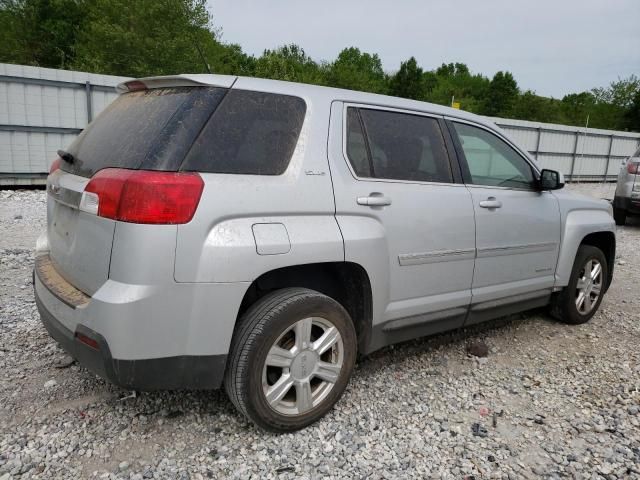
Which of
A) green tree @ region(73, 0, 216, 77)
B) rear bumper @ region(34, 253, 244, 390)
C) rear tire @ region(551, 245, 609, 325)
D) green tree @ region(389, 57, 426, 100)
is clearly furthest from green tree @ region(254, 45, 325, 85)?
rear bumper @ region(34, 253, 244, 390)

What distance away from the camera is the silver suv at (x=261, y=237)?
2100 millimetres

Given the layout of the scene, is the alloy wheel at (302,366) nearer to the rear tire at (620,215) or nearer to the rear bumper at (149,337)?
the rear bumper at (149,337)

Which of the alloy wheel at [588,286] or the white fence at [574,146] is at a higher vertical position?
the white fence at [574,146]

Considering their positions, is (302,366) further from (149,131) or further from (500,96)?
(500,96)

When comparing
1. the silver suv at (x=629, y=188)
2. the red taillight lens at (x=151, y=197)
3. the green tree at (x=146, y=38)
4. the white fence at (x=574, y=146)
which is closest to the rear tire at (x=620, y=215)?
the silver suv at (x=629, y=188)

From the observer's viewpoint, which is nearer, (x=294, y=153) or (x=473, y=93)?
(x=294, y=153)

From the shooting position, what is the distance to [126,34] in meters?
25.3

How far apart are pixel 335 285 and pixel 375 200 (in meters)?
0.55

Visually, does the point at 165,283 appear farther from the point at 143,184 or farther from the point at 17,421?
the point at 17,421

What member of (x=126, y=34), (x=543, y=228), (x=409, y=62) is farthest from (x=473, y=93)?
(x=543, y=228)

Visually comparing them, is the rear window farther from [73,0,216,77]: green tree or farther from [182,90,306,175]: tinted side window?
[73,0,216,77]: green tree

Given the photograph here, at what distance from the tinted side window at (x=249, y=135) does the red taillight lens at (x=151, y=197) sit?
0.33 ft

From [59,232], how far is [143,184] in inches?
32.6

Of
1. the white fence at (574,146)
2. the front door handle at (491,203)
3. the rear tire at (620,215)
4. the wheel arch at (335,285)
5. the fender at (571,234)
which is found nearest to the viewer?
the wheel arch at (335,285)
